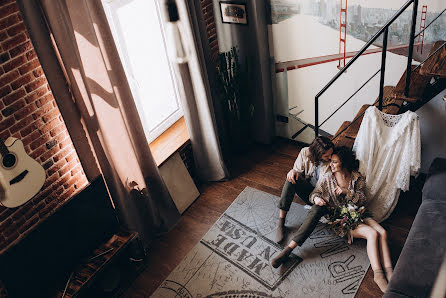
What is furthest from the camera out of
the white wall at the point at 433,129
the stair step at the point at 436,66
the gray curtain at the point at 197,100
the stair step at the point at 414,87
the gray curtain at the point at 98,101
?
the gray curtain at the point at 197,100

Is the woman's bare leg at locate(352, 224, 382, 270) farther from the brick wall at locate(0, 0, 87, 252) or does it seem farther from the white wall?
the brick wall at locate(0, 0, 87, 252)

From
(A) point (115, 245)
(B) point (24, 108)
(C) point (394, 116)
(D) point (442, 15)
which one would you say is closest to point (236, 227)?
(A) point (115, 245)

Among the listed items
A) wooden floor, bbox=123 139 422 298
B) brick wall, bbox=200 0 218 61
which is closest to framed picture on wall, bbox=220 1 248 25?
brick wall, bbox=200 0 218 61

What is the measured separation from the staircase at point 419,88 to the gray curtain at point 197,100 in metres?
1.31


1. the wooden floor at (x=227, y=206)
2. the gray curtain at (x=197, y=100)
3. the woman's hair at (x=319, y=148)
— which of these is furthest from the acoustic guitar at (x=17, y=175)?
the woman's hair at (x=319, y=148)

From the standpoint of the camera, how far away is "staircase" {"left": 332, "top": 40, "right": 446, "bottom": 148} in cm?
306

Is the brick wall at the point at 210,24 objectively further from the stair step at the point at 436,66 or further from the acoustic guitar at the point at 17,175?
the acoustic guitar at the point at 17,175

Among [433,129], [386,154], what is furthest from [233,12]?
[433,129]

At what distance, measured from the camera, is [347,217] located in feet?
11.5

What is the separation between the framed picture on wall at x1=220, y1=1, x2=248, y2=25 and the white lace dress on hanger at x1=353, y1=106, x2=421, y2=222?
166 cm

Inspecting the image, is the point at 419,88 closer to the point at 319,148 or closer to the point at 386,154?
the point at 386,154

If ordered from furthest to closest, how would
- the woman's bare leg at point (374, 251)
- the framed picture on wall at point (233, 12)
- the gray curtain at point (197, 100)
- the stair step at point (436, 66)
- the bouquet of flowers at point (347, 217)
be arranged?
1. the framed picture on wall at point (233, 12)
2. the gray curtain at point (197, 100)
3. the bouquet of flowers at point (347, 217)
4. the woman's bare leg at point (374, 251)
5. the stair step at point (436, 66)

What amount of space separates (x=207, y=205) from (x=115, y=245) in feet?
3.81

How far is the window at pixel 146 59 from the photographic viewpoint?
12.4 feet
